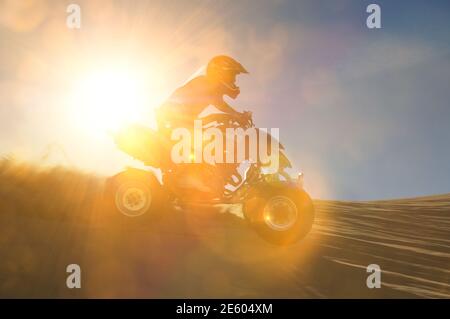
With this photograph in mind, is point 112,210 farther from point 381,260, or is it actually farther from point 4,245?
point 381,260

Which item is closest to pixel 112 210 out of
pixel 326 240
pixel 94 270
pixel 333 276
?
pixel 94 270

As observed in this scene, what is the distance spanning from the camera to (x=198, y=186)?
6.57m

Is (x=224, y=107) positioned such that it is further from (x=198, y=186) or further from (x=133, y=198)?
(x=133, y=198)

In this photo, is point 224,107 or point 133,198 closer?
point 133,198

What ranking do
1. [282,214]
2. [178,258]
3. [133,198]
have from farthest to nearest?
[133,198] < [282,214] < [178,258]

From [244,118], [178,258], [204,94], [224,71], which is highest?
[224,71]

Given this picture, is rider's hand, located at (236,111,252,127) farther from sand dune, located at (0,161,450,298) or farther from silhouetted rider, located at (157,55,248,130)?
sand dune, located at (0,161,450,298)

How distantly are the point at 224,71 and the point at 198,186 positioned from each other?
6.82 feet

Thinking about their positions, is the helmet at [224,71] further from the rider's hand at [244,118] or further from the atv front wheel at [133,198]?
the atv front wheel at [133,198]

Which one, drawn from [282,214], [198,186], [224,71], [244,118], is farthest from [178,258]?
[224,71]

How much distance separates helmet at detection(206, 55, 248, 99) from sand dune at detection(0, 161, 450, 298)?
9.26 feet


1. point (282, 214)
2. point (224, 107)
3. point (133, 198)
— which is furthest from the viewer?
point (224, 107)
